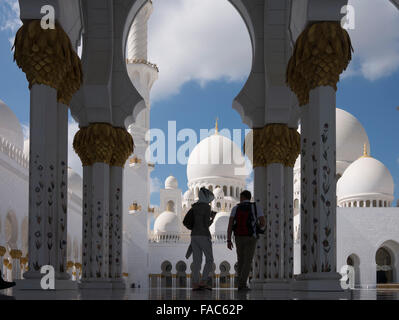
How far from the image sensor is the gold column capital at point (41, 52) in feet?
20.1

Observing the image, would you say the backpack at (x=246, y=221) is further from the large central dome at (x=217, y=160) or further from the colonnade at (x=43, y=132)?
the large central dome at (x=217, y=160)

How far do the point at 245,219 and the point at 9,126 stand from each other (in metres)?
15.3

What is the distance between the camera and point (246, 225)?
6758 millimetres

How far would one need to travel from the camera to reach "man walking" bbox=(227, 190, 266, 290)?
6727 mm

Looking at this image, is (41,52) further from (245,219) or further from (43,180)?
(245,219)

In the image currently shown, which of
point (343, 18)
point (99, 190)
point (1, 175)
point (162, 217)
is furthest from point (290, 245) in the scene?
point (162, 217)

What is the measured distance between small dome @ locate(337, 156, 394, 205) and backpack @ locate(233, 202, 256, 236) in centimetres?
2491

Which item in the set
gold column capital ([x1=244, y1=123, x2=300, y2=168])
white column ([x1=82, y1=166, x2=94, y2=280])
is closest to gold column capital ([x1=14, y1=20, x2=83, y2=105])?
white column ([x1=82, y1=166, x2=94, y2=280])

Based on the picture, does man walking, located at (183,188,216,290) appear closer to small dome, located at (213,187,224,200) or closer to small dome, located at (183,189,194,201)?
small dome, located at (213,187,224,200)

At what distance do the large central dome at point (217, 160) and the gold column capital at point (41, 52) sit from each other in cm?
3683

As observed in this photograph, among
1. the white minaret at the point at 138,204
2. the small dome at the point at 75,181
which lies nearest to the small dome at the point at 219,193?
the white minaret at the point at 138,204

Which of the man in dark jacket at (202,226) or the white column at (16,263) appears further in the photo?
the white column at (16,263)

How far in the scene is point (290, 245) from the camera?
9.69 m
